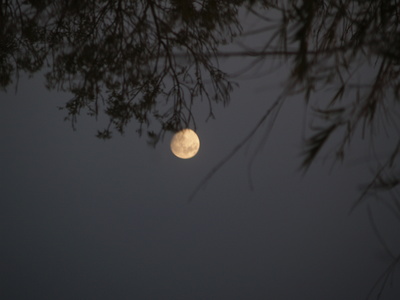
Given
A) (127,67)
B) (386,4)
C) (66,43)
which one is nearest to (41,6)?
(66,43)

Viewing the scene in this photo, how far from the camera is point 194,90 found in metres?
2.23

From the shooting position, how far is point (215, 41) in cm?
210

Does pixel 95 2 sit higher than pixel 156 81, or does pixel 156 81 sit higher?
pixel 95 2

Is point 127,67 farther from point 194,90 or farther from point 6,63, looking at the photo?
point 6,63

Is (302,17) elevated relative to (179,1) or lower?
lower

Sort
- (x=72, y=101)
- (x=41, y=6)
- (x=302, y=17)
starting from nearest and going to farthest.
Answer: (x=302, y=17) < (x=41, y=6) < (x=72, y=101)

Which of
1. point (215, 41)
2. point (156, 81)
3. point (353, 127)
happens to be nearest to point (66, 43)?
point (156, 81)

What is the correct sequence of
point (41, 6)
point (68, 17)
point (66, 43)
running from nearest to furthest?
point (41, 6) → point (68, 17) → point (66, 43)

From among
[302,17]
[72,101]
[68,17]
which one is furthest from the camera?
[72,101]

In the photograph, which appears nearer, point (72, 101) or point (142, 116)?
point (142, 116)

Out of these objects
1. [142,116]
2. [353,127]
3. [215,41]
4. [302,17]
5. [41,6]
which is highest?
[41,6]

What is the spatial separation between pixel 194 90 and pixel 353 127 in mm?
1461

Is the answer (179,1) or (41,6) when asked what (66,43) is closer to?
(41,6)

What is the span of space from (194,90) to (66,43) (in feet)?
3.32
